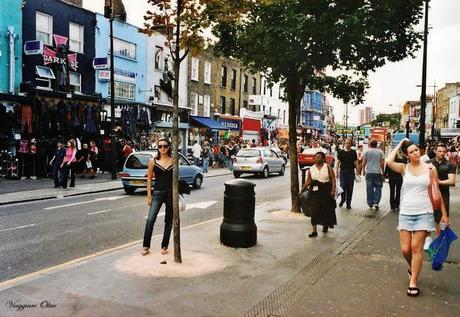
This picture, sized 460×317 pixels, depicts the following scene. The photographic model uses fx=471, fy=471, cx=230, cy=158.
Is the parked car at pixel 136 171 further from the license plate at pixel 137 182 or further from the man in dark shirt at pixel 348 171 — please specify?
the man in dark shirt at pixel 348 171

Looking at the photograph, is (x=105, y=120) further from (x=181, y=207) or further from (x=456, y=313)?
(x=456, y=313)

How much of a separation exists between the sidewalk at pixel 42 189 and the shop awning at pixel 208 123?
15309 millimetres

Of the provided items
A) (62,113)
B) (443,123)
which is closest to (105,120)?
(62,113)

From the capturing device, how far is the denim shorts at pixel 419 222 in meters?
5.50

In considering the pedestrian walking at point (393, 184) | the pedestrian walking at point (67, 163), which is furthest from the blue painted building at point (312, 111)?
the pedestrian walking at point (393, 184)

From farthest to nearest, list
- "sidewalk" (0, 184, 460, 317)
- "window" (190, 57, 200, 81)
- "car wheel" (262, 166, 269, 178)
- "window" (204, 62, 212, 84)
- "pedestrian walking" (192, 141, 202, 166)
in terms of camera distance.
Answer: "window" (204, 62, 212, 84)
"window" (190, 57, 200, 81)
"pedestrian walking" (192, 141, 202, 166)
"car wheel" (262, 166, 269, 178)
"sidewalk" (0, 184, 460, 317)

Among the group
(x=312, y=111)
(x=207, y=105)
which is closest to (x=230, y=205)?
(x=207, y=105)

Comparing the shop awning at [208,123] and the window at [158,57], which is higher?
the window at [158,57]


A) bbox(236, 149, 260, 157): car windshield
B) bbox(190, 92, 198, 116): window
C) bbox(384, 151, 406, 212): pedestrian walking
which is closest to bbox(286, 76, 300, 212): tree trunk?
bbox(384, 151, 406, 212): pedestrian walking

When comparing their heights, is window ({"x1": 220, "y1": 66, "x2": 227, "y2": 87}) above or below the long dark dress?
above

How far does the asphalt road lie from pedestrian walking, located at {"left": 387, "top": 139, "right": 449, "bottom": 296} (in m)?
4.83

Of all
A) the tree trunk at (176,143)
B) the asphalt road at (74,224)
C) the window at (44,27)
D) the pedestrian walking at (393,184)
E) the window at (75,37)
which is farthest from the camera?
the window at (75,37)

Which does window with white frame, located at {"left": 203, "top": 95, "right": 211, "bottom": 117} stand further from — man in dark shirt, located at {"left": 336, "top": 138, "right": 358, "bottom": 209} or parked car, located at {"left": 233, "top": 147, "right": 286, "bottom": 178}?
man in dark shirt, located at {"left": 336, "top": 138, "right": 358, "bottom": 209}

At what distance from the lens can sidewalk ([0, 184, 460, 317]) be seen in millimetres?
4875
